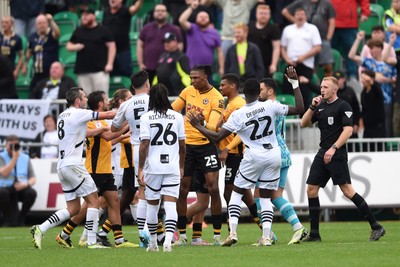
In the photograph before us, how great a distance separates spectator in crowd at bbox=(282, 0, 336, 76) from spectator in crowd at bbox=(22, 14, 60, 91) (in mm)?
5167

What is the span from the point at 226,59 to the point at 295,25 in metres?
1.71

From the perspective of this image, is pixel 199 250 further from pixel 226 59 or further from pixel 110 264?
pixel 226 59

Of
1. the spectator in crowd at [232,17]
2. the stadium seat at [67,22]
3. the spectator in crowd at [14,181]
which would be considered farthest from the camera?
the stadium seat at [67,22]

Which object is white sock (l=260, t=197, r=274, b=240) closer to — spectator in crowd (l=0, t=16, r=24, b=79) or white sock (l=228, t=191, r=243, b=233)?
white sock (l=228, t=191, r=243, b=233)

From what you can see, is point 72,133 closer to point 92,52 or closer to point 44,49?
point 92,52

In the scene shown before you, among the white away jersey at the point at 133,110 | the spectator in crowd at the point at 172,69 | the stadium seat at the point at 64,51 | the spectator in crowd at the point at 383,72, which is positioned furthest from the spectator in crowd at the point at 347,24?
the white away jersey at the point at 133,110

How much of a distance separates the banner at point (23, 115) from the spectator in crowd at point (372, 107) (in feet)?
21.3

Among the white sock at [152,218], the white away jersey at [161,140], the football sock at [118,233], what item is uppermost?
the white away jersey at [161,140]

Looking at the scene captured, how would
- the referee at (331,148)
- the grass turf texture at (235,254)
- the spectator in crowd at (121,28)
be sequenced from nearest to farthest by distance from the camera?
the grass turf texture at (235,254)
the referee at (331,148)
the spectator in crowd at (121,28)

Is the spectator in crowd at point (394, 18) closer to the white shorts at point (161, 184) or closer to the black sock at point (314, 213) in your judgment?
the black sock at point (314, 213)

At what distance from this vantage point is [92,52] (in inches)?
1010

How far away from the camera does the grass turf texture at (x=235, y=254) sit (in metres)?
14.0

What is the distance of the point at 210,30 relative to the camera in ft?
83.6

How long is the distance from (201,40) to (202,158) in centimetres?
818
